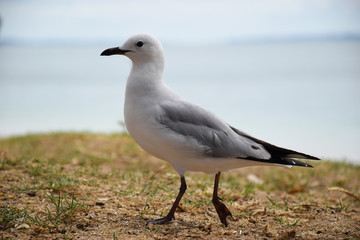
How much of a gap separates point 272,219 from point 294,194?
151 centimetres

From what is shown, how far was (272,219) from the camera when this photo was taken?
12.2 ft

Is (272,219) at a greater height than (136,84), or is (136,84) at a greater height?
(136,84)

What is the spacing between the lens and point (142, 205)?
3.87m

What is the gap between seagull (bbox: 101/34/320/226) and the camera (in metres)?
3.26

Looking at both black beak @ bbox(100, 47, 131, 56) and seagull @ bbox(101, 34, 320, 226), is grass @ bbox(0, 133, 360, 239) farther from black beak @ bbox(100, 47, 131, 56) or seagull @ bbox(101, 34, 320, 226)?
black beak @ bbox(100, 47, 131, 56)

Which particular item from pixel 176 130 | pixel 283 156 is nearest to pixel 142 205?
pixel 176 130

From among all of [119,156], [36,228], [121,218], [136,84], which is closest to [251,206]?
[121,218]

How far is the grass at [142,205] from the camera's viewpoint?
10.8 ft

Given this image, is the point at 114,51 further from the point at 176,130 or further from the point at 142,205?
the point at 142,205

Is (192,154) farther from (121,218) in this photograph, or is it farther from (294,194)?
(294,194)

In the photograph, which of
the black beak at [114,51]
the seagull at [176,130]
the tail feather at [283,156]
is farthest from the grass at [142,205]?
the black beak at [114,51]

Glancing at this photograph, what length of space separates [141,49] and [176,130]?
0.76 meters

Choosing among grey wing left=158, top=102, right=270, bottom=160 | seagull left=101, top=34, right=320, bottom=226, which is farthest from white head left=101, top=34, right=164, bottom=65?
grey wing left=158, top=102, right=270, bottom=160

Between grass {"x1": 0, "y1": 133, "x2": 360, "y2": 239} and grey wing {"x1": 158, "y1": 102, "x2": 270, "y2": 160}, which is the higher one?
grey wing {"x1": 158, "y1": 102, "x2": 270, "y2": 160}
